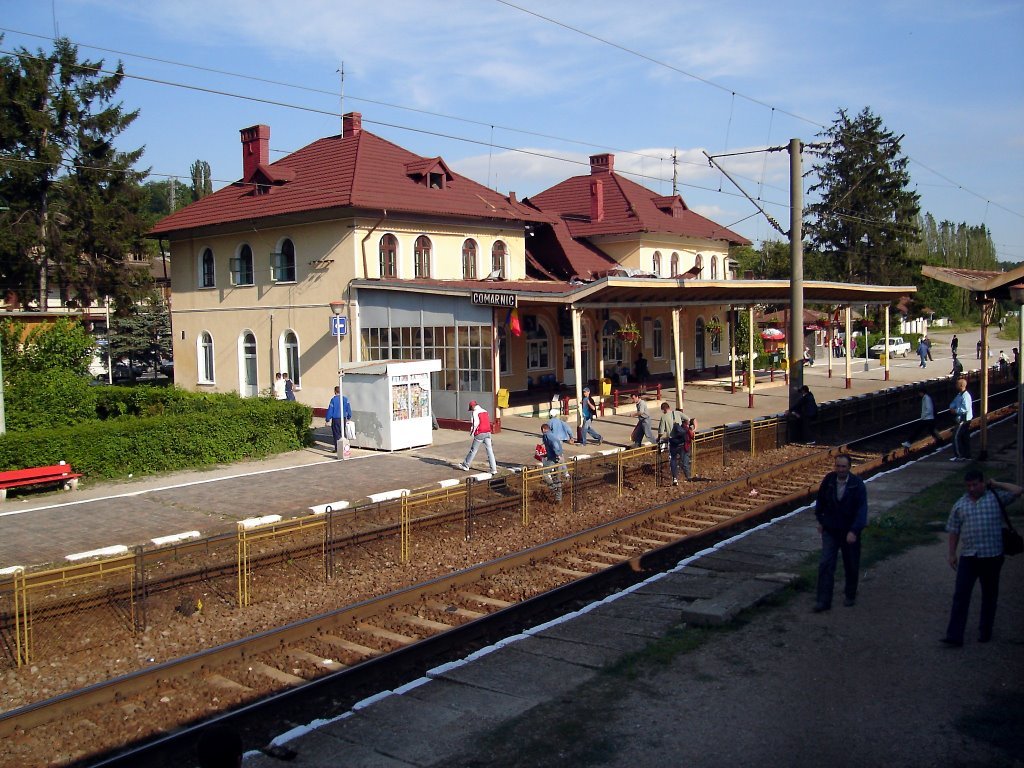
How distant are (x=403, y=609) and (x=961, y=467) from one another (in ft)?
40.6

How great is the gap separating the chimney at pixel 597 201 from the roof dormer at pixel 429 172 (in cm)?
1069

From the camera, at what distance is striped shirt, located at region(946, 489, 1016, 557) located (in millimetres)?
7547

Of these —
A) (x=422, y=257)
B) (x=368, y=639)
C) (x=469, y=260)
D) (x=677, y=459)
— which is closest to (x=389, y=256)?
(x=422, y=257)

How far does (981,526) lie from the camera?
7.57 metres

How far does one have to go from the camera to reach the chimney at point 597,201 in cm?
4016

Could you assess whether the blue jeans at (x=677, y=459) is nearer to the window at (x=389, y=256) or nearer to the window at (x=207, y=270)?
the window at (x=389, y=256)

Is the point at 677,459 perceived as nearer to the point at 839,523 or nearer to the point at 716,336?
the point at 839,523

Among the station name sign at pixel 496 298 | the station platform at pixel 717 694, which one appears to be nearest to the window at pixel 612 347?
the station name sign at pixel 496 298

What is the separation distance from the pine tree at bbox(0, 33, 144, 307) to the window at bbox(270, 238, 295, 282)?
14.0 meters

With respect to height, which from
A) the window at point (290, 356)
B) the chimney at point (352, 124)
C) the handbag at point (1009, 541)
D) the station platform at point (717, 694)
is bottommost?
the station platform at point (717, 694)

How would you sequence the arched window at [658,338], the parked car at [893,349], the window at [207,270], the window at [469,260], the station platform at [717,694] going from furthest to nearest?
1. the parked car at [893,349]
2. the arched window at [658,338]
3. the window at [207,270]
4. the window at [469,260]
5. the station platform at [717,694]

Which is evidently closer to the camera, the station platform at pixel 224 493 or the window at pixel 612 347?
the station platform at pixel 224 493

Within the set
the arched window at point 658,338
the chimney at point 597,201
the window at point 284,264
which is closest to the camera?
the window at point 284,264

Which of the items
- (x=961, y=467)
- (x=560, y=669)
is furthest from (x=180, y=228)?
(x=560, y=669)
